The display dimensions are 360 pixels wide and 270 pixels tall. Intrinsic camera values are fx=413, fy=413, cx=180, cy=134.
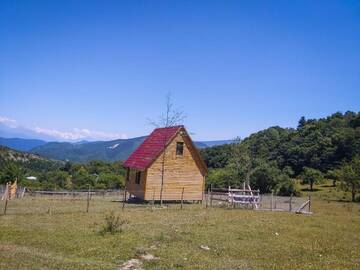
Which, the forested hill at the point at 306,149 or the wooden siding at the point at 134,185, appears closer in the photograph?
the wooden siding at the point at 134,185

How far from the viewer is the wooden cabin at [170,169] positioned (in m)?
38.5

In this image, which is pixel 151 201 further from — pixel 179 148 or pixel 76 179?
pixel 76 179

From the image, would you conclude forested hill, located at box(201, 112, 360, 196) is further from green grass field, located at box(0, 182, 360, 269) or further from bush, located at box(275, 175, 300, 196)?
green grass field, located at box(0, 182, 360, 269)

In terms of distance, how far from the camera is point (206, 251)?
55.6 ft

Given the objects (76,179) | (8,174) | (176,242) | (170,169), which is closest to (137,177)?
(170,169)

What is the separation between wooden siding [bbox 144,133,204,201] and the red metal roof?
51cm

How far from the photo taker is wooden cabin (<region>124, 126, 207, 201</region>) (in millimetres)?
38531

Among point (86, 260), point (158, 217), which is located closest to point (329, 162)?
point (158, 217)

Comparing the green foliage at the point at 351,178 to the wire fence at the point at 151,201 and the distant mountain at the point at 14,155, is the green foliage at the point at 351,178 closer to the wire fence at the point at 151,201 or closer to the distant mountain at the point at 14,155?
the wire fence at the point at 151,201

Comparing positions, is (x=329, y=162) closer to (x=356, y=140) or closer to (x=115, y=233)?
(x=356, y=140)

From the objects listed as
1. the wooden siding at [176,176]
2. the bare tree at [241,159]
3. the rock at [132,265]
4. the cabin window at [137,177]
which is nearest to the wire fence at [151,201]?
the wooden siding at [176,176]

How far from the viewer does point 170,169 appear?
1549 inches

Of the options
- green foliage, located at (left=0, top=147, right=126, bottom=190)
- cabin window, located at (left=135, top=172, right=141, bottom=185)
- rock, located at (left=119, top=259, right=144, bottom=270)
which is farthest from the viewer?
green foliage, located at (left=0, top=147, right=126, bottom=190)

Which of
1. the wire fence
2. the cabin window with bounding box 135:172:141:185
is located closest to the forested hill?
the wire fence
